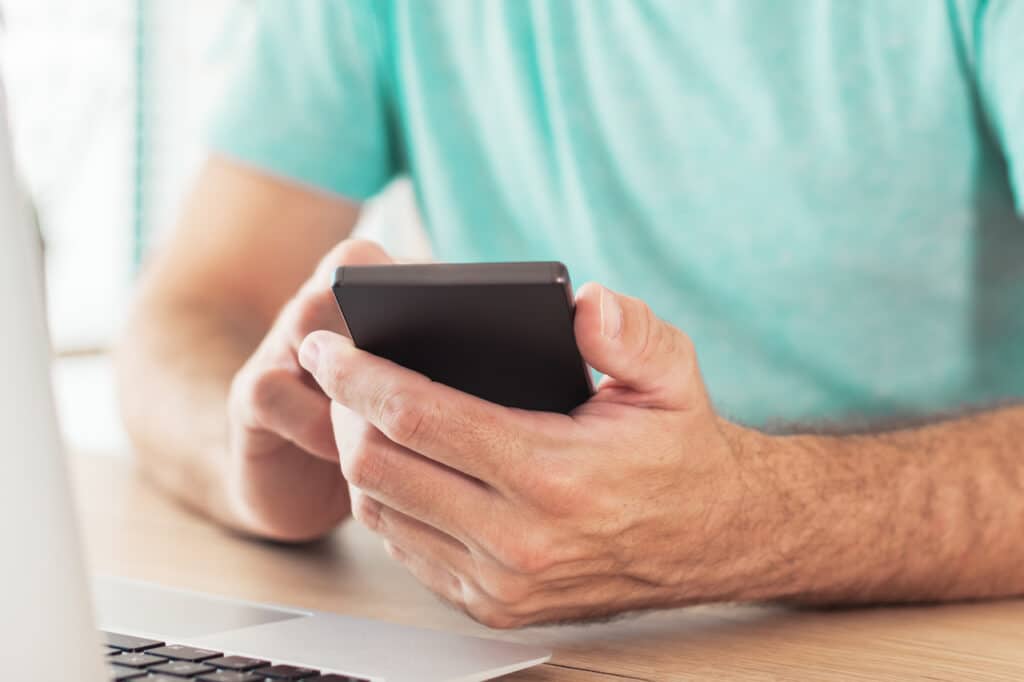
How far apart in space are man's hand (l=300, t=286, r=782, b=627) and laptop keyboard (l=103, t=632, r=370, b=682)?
10cm

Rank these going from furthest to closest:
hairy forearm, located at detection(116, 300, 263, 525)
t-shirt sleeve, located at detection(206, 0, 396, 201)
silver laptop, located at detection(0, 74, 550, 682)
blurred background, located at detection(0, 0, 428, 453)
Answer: blurred background, located at detection(0, 0, 428, 453)
t-shirt sleeve, located at detection(206, 0, 396, 201)
hairy forearm, located at detection(116, 300, 263, 525)
silver laptop, located at detection(0, 74, 550, 682)

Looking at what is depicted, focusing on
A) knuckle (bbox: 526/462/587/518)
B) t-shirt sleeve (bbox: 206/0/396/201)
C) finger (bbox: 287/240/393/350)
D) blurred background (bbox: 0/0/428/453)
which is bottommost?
knuckle (bbox: 526/462/587/518)

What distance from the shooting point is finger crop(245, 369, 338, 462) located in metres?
0.66

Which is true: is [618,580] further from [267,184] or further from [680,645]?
[267,184]

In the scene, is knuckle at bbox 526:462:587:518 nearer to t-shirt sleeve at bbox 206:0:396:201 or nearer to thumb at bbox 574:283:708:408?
thumb at bbox 574:283:708:408

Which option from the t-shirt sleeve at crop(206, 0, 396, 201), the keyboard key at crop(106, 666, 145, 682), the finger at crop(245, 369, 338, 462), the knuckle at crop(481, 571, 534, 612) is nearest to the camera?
the keyboard key at crop(106, 666, 145, 682)

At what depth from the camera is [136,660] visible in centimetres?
48

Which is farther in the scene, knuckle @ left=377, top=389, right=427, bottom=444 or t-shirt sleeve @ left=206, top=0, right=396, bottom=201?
t-shirt sleeve @ left=206, top=0, right=396, bottom=201

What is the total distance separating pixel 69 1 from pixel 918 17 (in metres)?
3.30

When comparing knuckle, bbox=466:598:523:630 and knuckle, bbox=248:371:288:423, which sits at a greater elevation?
knuckle, bbox=248:371:288:423

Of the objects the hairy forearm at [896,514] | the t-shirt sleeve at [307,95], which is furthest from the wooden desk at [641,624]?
the t-shirt sleeve at [307,95]

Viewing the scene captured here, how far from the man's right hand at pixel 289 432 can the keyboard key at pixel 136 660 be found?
0.20 meters

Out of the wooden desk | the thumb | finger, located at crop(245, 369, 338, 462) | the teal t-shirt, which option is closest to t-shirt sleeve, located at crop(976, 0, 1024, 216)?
the teal t-shirt

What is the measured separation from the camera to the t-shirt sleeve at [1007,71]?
925 mm
